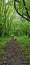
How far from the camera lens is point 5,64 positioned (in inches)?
400

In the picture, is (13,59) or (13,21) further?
(13,21)

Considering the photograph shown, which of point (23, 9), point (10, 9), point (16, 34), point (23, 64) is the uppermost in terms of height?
point (23, 9)

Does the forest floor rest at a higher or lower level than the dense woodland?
higher

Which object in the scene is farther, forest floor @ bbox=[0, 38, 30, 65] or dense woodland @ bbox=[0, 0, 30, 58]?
dense woodland @ bbox=[0, 0, 30, 58]

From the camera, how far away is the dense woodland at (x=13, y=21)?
17.3 metres

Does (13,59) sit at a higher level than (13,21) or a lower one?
higher

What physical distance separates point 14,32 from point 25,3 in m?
49.7

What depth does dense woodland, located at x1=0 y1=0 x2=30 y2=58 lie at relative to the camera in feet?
56.8

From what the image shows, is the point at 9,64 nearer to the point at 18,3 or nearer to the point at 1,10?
the point at 18,3

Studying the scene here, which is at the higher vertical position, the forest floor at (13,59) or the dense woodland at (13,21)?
the forest floor at (13,59)

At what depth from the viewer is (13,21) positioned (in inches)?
2242

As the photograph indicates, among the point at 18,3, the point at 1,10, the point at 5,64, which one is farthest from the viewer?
the point at 1,10

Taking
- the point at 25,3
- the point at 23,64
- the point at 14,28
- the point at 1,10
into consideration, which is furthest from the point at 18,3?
the point at 14,28

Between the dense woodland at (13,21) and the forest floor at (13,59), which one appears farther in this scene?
the dense woodland at (13,21)
